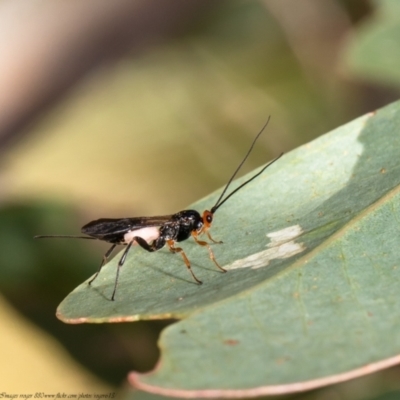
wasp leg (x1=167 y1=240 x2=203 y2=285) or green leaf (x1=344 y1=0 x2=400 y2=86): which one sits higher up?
wasp leg (x1=167 y1=240 x2=203 y2=285)

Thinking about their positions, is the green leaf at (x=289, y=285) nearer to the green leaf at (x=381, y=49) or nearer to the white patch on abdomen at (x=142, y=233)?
the white patch on abdomen at (x=142, y=233)

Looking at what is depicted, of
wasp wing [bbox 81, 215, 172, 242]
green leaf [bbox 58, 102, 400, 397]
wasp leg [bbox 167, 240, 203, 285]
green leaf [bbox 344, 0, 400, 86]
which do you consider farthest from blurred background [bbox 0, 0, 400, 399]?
green leaf [bbox 58, 102, 400, 397]

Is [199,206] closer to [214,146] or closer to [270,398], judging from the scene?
[270,398]

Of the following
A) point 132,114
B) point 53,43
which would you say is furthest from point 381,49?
point 132,114

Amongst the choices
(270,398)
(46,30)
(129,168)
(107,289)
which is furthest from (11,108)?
(270,398)

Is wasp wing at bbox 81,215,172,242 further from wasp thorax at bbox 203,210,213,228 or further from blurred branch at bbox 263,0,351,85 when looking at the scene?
blurred branch at bbox 263,0,351,85

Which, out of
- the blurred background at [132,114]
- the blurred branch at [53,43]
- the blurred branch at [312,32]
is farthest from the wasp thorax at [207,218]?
the blurred branch at [312,32]
